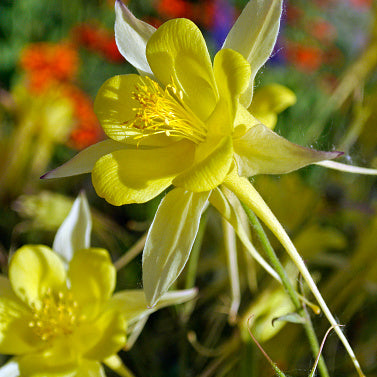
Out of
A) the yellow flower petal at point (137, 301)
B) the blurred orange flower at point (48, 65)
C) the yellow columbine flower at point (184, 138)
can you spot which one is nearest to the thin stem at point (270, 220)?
the yellow columbine flower at point (184, 138)

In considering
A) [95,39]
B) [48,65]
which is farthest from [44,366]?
[95,39]

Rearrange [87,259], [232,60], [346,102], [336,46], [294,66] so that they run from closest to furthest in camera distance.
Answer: [232,60] → [87,259] → [346,102] → [294,66] → [336,46]

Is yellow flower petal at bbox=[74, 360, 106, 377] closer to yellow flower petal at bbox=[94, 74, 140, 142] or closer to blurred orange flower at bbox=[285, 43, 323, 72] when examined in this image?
yellow flower petal at bbox=[94, 74, 140, 142]

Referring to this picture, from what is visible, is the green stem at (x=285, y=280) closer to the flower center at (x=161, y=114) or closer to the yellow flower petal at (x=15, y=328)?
the flower center at (x=161, y=114)

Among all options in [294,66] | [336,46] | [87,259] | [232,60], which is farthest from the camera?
[336,46]

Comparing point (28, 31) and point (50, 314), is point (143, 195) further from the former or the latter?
point (28, 31)

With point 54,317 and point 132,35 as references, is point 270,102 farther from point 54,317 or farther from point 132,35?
point 54,317

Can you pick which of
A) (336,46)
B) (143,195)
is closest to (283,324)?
(143,195)
